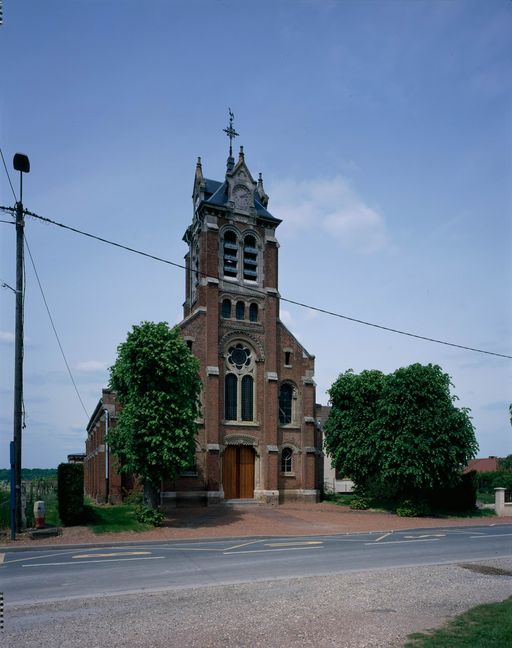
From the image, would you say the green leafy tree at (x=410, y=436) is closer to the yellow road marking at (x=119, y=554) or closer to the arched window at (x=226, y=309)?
the arched window at (x=226, y=309)

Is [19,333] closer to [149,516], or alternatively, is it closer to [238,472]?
[149,516]

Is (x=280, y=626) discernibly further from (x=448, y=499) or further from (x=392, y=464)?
(x=448, y=499)

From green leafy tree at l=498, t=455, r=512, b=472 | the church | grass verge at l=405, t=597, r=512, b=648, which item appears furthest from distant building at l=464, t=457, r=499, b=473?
grass verge at l=405, t=597, r=512, b=648

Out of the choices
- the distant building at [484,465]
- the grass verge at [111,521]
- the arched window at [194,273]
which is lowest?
the distant building at [484,465]

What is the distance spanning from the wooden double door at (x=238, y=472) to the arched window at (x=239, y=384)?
1982 millimetres

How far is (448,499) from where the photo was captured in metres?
35.0

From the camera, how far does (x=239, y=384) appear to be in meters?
35.4

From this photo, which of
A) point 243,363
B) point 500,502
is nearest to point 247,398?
point 243,363

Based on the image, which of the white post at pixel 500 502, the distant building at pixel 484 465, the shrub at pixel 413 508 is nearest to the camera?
the shrub at pixel 413 508

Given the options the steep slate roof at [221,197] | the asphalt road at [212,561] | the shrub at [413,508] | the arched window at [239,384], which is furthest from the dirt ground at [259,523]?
the steep slate roof at [221,197]

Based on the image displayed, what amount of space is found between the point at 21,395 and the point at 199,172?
23.3m

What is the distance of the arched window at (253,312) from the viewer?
121 feet

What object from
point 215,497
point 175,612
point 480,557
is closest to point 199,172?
point 215,497

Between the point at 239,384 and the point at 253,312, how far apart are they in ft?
16.1
